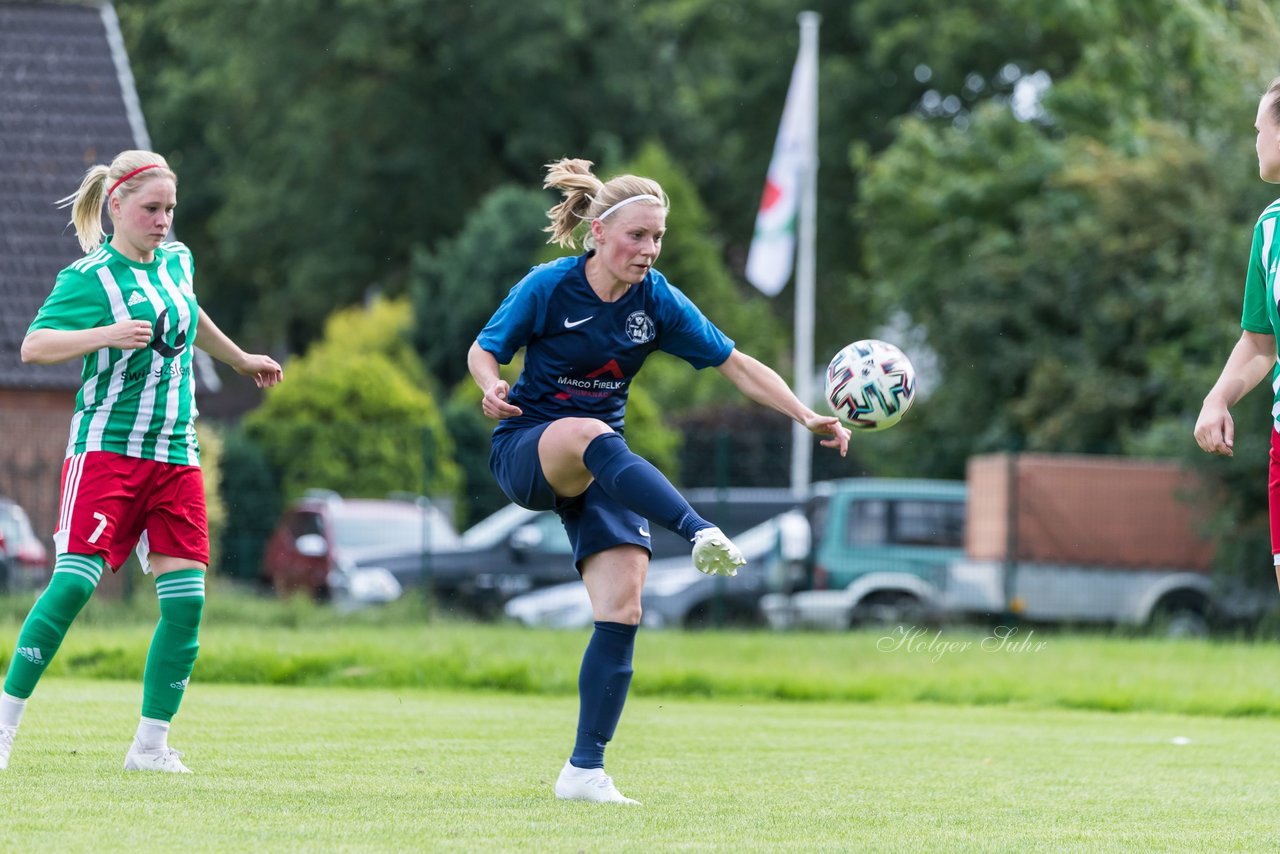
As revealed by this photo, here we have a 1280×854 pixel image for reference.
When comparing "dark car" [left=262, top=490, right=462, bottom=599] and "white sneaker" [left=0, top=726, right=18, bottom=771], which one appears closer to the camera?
"white sneaker" [left=0, top=726, right=18, bottom=771]

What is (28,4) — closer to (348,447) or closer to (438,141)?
(348,447)

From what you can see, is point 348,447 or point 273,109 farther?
point 273,109

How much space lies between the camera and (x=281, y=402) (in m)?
28.2

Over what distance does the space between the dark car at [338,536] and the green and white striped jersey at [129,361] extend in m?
12.5

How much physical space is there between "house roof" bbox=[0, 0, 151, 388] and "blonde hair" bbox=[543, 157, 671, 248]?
45.6 feet

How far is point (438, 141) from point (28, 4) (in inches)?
879

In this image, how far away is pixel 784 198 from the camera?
2608cm

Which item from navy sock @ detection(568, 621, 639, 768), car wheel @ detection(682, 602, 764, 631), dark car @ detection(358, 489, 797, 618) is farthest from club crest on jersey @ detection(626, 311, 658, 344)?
car wheel @ detection(682, 602, 764, 631)

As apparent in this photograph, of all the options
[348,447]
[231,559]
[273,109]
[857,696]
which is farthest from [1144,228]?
[273,109]

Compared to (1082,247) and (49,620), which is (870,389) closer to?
(49,620)

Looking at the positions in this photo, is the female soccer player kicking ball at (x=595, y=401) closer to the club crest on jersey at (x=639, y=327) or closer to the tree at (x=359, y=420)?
the club crest on jersey at (x=639, y=327)

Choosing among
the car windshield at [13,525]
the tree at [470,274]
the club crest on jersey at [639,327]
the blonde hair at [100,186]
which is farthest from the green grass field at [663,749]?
the tree at [470,274]

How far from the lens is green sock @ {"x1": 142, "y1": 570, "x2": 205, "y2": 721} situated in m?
6.28

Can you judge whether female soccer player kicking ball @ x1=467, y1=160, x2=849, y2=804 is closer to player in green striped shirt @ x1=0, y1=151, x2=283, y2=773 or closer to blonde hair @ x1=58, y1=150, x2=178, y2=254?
player in green striped shirt @ x1=0, y1=151, x2=283, y2=773
